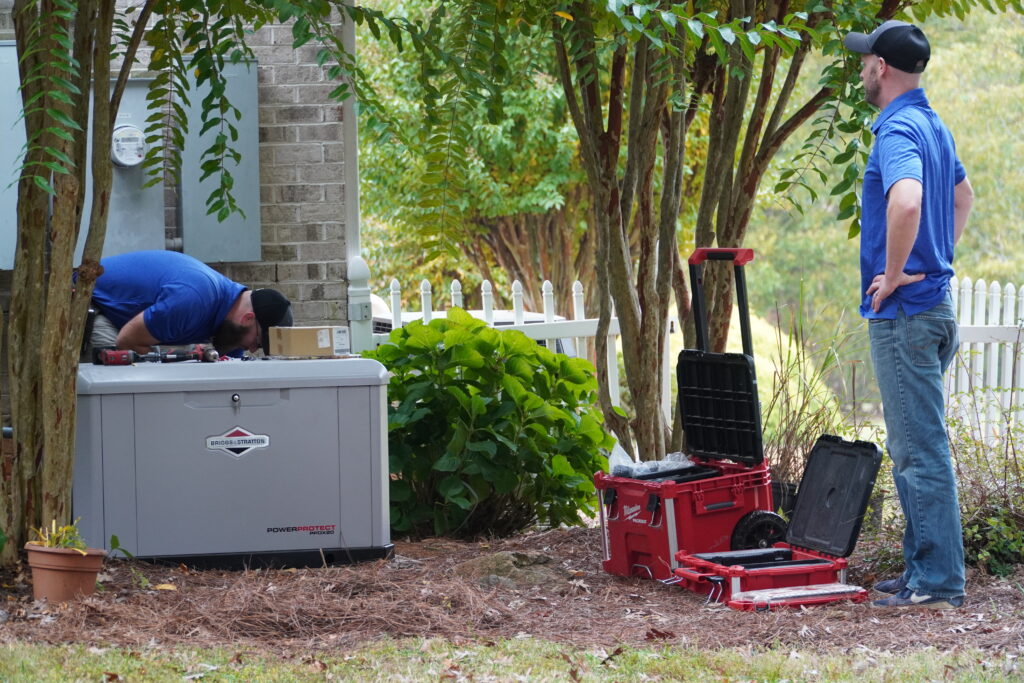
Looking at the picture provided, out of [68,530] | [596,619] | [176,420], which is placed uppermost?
[176,420]

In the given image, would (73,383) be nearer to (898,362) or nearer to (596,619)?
(596,619)

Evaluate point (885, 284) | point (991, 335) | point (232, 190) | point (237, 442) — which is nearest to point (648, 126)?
point (885, 284)

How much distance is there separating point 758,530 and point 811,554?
0.83 feet

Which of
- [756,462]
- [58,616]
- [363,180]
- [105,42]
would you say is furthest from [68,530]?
[363,180]

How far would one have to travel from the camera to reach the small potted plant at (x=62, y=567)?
3.66 meters

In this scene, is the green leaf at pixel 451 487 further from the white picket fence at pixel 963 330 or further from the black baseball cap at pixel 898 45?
the black baseball cap at pixel 898 45

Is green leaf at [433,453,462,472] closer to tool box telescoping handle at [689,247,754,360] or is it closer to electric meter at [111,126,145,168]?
tool box telescoping handle at [689,247,754,360]

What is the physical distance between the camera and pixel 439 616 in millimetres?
3617

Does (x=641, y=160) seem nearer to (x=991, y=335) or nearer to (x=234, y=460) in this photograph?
(x=234, y=460)

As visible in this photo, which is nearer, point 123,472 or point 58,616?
point 58,616

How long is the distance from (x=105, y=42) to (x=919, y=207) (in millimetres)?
2673

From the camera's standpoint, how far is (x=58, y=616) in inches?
140

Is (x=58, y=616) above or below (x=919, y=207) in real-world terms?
below

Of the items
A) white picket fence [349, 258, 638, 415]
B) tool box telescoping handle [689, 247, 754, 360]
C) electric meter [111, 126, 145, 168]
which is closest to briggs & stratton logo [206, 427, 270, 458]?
tool box telescoping handle [689, 247, 754, 360]
